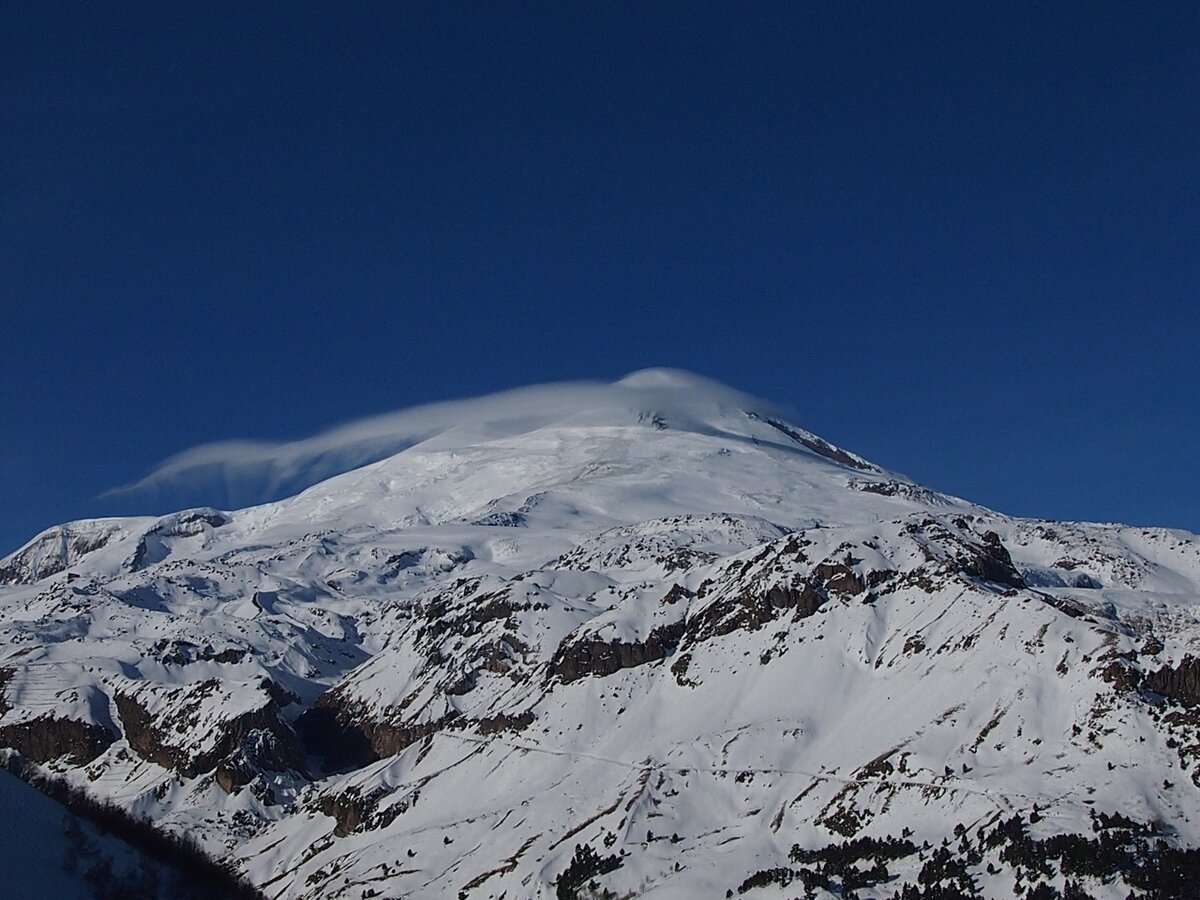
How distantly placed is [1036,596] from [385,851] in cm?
9903

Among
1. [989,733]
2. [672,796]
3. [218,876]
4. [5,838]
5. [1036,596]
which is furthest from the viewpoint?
[1036,596]

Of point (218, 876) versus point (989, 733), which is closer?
point (218, 876)

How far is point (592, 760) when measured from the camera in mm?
188250

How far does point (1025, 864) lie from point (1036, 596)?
2708 inches

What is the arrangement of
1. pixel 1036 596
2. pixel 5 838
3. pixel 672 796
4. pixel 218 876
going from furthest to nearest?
pixel 1036 596 < pixel 672 796 < pixel 218 876 < pixel 5 838

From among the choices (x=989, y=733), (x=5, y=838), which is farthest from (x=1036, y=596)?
(x=5, y=838)

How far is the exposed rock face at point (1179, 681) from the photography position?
14062cm

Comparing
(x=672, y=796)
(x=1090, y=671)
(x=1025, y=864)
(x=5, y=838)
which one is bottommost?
(x=5, y=838)

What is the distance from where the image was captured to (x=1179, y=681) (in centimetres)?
14262

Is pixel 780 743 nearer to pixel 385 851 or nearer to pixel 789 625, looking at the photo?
pixel 789 625

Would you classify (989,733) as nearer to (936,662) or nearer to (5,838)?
(936,662)

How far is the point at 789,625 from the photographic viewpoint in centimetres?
19950

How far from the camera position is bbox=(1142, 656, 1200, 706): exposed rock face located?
140625mm

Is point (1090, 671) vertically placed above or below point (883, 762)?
above
